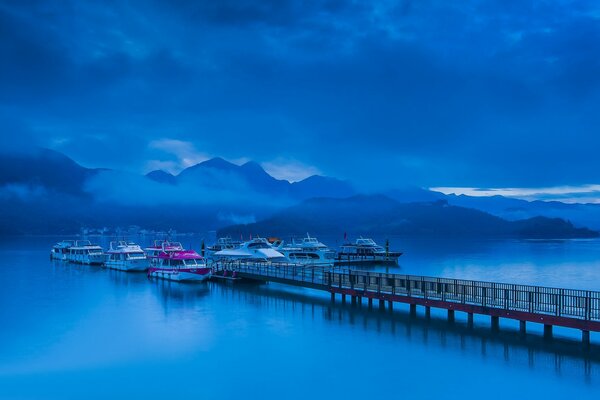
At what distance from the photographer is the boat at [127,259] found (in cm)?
7606

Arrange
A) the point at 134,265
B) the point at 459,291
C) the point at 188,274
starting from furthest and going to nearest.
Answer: the point at 134,265, the point at 188,274, the point at 459,291

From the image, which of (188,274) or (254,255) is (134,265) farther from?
(188,274)

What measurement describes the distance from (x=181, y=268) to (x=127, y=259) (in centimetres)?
1932

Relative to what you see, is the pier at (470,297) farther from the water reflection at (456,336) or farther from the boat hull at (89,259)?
the boat hull at (89,259)

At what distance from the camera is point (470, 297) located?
34125 millimetres

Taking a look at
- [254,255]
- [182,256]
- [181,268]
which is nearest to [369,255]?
[254,255]

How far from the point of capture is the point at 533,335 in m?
31.8

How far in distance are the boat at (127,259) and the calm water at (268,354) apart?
2544 centimetres

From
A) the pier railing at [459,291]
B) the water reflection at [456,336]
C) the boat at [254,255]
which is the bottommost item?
the water reflection at [456,336]

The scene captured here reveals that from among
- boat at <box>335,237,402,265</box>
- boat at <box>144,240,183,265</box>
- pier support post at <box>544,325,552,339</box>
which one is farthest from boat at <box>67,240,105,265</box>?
pier support post at <box>544,325,552,339</box>

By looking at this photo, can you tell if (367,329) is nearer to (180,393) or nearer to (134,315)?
(180,393)

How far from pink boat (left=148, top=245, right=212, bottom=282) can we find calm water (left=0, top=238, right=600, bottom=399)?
8843 mm

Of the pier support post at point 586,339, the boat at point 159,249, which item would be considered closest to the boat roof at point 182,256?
the boat at point 159,249

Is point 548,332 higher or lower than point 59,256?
lower
